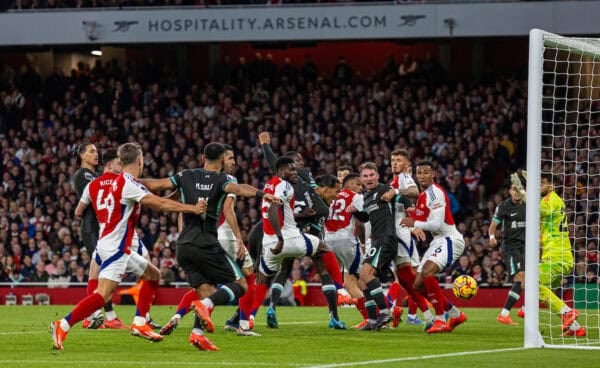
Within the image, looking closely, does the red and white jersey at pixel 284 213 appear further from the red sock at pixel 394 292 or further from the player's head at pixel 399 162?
the red sock at pixel 394 292

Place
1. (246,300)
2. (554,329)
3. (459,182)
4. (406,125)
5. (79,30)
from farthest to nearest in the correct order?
(79,30) < (406,125) < (459,182) < (554,329) < (246,300)

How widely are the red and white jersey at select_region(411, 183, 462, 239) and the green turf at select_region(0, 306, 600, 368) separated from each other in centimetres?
129

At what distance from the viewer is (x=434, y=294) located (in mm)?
14672

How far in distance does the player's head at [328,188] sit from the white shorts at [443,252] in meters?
1.97

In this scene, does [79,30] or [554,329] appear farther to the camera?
[79,30]

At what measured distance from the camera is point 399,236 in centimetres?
1594

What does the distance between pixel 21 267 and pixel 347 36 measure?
9.94 m

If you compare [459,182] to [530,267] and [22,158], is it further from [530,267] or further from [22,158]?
[530,267]

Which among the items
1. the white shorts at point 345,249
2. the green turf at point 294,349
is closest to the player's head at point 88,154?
the green turf at point 294,349

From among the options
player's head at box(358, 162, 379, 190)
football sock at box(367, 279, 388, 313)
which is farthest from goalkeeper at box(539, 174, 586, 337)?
player's head at box(358, 162, 379, 190)

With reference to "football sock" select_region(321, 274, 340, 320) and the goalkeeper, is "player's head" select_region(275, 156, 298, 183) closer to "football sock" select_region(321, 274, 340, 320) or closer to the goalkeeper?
"football sock" select_region(321, 274, 340, 320)

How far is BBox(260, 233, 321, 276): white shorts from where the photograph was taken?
49.0ft

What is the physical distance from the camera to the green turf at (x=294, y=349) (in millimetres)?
10414

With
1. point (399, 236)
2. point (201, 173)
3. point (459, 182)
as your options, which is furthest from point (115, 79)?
point (201, 173)
